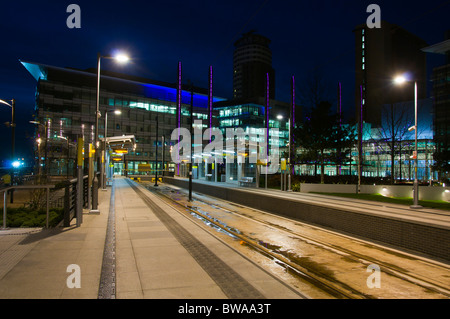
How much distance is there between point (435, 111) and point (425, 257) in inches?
2401

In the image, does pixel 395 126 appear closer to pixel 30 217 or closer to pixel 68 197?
pixel 68 197

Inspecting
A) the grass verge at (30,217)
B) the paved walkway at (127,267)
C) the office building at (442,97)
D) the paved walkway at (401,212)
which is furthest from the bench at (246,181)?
the office building at (442,97)

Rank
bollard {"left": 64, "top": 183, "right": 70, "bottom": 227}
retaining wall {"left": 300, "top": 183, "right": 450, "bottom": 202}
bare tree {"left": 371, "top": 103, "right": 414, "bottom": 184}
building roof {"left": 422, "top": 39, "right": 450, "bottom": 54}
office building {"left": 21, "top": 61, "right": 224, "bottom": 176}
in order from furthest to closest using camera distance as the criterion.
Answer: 1. office building {"left": 21, "top": 61, "right": 224, "bottom": 176}
2. building roof {"left": 422, "top": 39, "right": 450, "bottom": 54}
3. bare tree {"left": 371, "top": 103, "right": 414, "bottom": 184}
4. retaining wall {"left": 300, "top": 183, "right": 450, "bottom": 202}
5. bollard {"left": 64, "top": 183, "right": 70, "bottom": 227}

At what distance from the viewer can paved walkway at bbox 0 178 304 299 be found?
17.4ft

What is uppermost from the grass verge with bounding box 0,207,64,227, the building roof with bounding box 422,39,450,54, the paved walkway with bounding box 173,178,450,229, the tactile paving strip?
the building roof with bounding box 422,39,450,54

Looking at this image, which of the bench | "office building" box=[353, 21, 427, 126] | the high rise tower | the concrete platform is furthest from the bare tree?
the high rise tower

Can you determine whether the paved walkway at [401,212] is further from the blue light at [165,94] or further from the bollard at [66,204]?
the blue light at [165,94]

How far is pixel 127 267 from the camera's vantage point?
6.72 metres

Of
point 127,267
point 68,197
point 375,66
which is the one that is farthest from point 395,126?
point 375,66

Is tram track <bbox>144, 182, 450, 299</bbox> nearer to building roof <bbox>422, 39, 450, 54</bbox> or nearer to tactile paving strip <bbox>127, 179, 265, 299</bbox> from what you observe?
tactile paving strip <bbox>127, 179, 265, 299</bbox>

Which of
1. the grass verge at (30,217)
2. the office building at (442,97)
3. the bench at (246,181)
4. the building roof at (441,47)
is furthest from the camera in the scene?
the building roof at (441,47)

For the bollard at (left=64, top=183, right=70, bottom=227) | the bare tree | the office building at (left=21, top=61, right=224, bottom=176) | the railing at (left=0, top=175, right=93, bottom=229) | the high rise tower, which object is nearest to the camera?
the railing at (left=0, top=175, right=93, bottom=229)

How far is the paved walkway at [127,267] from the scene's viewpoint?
530 cm

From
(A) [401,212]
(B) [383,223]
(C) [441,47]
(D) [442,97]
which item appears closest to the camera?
(B) [383,223]
